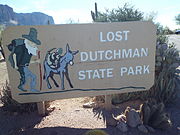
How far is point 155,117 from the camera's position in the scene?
312cm

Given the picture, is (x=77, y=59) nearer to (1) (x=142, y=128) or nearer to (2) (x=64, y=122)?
(2) (x=64, y=122)

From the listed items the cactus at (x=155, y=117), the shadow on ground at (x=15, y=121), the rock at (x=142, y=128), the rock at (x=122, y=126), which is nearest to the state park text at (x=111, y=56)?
the cactus at (x=155, y=117)

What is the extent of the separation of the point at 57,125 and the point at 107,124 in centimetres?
96


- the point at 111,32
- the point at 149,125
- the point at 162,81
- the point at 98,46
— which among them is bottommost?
the point at 149,125

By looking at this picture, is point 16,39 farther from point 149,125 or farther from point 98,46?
point 149,125

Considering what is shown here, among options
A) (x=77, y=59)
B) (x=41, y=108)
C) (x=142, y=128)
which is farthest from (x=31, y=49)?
(x=142, y=128)

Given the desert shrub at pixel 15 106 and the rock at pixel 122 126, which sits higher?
the desert shrub at pixel 15 106

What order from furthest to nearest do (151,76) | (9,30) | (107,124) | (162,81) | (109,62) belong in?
(162,81) < (151,76) < (109,62) < (107,124) < (9,30)

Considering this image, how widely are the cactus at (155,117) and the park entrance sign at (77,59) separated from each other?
0.61 meters

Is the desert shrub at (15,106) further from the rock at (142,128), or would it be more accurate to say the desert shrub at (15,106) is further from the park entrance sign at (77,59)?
the rock at (142,128)

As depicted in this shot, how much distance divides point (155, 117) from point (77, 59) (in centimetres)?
186

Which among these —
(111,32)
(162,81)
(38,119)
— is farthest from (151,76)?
(38,119)

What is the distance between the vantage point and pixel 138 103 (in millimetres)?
4047

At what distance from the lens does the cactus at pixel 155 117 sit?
3025mm
